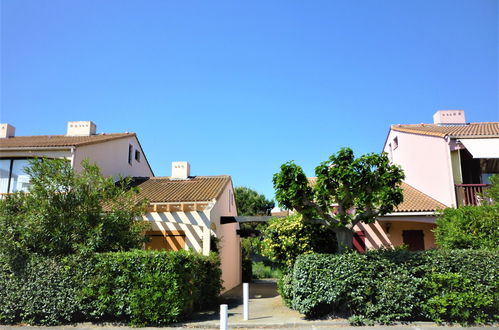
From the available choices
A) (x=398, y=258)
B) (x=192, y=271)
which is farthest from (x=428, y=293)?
(x=192, y=271)

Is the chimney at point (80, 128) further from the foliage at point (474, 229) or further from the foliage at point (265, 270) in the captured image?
the foliage at point (474, 229)

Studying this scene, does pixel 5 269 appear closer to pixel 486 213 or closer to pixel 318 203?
pixel 318 203

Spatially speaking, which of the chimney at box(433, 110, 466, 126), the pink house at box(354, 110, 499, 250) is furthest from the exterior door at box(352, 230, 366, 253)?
the chimney at box(433, 110, 466, 126)

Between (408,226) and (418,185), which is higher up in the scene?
(418,185)

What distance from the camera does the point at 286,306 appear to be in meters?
13.3

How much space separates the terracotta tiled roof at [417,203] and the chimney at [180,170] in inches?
360

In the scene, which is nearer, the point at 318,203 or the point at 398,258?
the point at 398,258

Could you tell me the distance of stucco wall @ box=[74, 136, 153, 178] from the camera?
1917 centimetres

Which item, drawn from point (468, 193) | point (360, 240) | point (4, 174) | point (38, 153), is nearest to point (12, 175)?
point (4, 174)

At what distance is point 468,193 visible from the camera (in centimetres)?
1611

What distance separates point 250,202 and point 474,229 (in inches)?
1042

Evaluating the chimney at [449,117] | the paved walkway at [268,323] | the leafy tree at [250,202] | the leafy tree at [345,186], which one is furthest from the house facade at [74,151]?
the chimney at [449,117]

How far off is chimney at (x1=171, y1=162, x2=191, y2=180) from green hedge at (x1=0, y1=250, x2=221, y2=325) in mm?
11757

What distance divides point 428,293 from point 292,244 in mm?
4313
